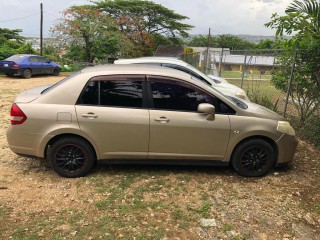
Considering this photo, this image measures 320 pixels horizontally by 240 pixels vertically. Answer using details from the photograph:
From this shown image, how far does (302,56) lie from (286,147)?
128 inches

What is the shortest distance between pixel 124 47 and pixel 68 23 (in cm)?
473

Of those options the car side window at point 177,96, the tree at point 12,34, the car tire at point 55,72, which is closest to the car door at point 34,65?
the car tire at point 55,72

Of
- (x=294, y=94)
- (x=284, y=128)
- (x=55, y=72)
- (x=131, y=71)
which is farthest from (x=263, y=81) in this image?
(x=55, y=72)

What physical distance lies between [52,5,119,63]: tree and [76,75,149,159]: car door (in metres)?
19.0

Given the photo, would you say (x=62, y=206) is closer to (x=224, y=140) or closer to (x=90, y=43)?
(x=224, y=140)

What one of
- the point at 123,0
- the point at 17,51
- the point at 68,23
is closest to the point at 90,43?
the point at 68,23

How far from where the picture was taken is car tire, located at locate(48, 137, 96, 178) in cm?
441

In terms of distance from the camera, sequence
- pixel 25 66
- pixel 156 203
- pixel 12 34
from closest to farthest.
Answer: pixel 156 203 → pixel 25 66 → pixel 12 34

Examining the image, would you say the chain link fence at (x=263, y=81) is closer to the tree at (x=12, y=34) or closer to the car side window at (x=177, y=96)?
the car side window at (x=177, y=96)

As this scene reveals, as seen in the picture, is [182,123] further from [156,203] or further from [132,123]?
[156,203]

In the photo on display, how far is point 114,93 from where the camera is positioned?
14.5 feet

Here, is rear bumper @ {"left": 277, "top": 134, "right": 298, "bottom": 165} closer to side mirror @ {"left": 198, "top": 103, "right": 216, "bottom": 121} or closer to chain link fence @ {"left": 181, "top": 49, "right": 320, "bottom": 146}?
side mirror @ {"left": 198, "top": 103, "right": 216, "bottom": 121}

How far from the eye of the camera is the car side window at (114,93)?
14.5 ft

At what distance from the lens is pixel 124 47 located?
992 inches
